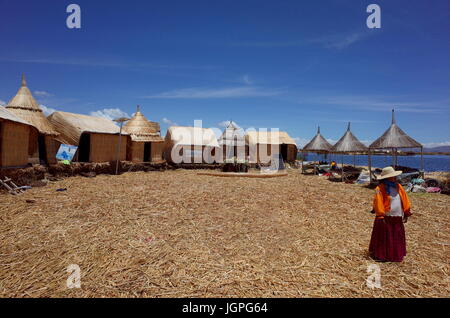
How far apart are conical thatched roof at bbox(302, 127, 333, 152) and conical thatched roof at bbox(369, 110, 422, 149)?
6.07 metres

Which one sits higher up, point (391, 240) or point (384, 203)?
point (384, 203)

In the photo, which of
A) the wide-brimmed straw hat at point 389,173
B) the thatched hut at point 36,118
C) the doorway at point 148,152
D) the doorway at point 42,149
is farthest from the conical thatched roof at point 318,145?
the doorway at point 42,149

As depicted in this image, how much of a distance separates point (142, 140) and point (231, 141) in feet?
28.8

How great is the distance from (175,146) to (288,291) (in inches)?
778

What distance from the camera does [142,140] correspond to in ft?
61.0

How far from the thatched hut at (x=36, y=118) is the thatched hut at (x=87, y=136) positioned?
4.21ft

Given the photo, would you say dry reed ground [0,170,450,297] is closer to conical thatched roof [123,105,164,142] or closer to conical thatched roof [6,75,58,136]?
conical thatched roof [6,75,58,136]


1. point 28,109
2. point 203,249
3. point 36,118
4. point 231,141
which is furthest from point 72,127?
point 203,249

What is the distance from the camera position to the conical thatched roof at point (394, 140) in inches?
498

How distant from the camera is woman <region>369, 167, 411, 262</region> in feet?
12.9

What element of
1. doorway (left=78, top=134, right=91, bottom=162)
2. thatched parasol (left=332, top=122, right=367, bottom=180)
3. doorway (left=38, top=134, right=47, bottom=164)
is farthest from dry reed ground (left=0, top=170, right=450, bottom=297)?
thatched parasol (left=332, top=122, right=367, bottom=180)

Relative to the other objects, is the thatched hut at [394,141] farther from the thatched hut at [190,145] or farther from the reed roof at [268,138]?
the reed roof at [268,138]

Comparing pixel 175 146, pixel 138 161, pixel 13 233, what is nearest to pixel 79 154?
pixel 138 161

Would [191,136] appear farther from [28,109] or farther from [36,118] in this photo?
[28,109]
